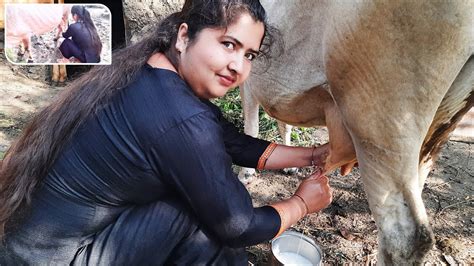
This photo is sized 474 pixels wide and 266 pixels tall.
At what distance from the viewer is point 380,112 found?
65.7 inches

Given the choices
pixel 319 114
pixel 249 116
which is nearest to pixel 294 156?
pixel 319 114

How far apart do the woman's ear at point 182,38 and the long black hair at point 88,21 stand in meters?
0.42

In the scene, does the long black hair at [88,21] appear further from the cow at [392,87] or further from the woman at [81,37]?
the cow at [392,87]

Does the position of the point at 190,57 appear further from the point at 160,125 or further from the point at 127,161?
the point at 127,161

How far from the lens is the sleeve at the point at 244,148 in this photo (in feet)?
7.10

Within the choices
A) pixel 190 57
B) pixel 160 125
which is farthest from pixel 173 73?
pixel 160 125

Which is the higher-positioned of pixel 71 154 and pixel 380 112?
pixel 380 112

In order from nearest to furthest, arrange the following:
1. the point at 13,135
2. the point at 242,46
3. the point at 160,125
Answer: the point at 160,125
the point at 242,46
the point at 13,135

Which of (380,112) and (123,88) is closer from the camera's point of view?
(123,88)

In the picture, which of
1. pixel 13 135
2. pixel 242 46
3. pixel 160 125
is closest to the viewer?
pixel 160 125

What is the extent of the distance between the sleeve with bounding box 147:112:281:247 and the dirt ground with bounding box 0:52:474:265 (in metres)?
1.02

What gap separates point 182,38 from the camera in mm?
1587

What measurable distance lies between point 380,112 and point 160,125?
2.52ft

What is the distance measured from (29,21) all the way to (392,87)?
139cm
